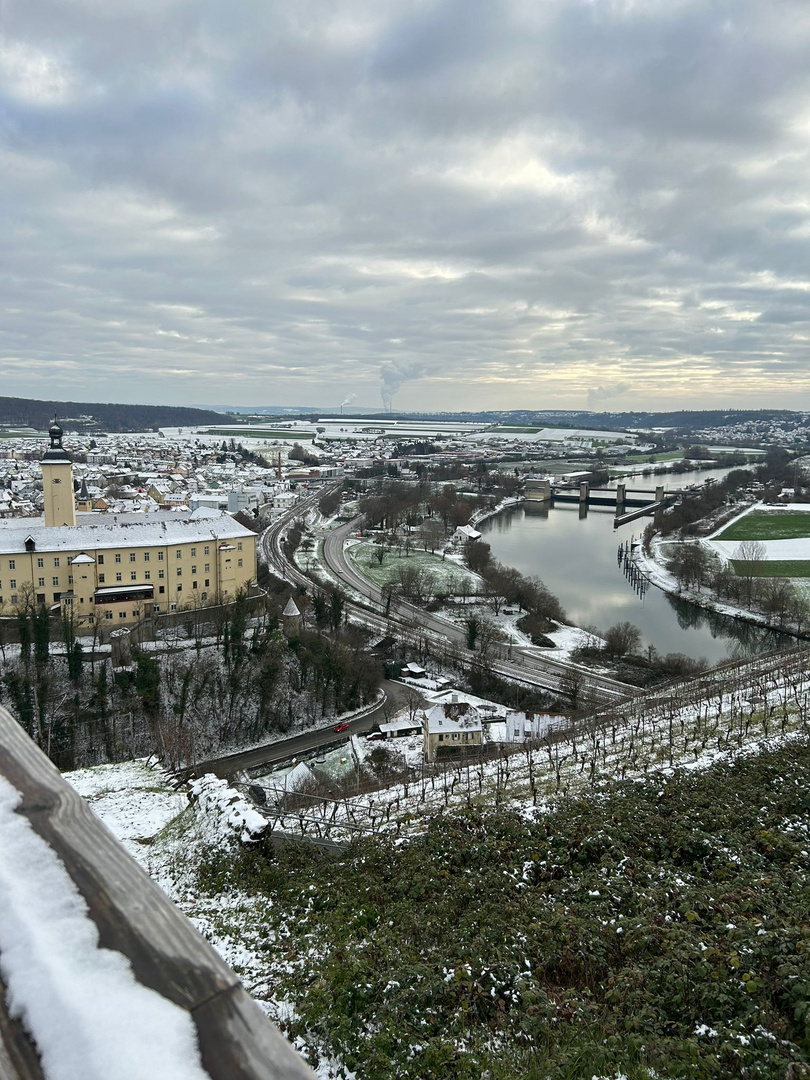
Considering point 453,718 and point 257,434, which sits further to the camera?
point 257,434

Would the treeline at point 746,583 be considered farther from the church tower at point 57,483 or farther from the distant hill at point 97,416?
the distant hill at point 97,416

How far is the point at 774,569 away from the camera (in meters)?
22.1

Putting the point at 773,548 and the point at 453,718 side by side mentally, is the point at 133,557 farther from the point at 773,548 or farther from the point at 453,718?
the point at 773,548

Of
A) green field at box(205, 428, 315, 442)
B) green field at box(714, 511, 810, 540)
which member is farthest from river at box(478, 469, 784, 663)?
green field at box(205, 428, 315, 442)

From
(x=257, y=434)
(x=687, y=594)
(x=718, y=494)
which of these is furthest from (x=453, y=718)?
(x=257, y=434)

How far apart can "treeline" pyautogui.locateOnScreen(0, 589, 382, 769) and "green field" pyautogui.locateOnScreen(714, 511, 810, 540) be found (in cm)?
2084

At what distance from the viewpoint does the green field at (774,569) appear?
69.4 feet

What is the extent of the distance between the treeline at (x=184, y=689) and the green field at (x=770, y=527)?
2084 centimetres

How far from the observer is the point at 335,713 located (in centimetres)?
1155

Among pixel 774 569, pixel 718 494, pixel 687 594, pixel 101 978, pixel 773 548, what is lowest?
pixel 687 594

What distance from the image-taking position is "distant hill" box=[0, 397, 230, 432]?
82200 mm

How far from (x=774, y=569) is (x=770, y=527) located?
25.8 feet

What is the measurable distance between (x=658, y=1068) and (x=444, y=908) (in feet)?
4.55

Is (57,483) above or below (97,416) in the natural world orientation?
below
